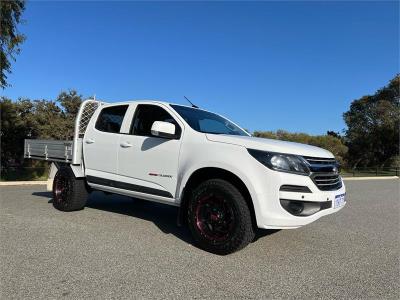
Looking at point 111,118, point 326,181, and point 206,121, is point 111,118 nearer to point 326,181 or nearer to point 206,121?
point 206,121

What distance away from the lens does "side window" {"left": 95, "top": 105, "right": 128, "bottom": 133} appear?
21.8 ft

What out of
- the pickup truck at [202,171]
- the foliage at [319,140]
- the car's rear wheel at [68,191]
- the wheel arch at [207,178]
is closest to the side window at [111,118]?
the pickup truck at [202,171]

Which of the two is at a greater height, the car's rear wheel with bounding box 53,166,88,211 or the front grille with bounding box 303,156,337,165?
the front grille with bounding box 303,156,337,165

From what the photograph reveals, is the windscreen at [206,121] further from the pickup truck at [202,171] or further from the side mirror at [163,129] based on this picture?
the side mirror at [163,129]

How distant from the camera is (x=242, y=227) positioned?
474 cm

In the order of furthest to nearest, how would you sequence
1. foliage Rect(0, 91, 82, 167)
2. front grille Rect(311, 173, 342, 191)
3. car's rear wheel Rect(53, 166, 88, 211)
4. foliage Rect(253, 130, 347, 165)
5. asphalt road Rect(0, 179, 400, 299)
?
foliage Rect(253, 130, 347, 165), foliage Rect(0, 91, 82, 167), car's rear wheel Rect(53, 166, 88, 211), front grille Rect(311, 173, 342, 191), asphalt road Rect(0, 179, 400, 299)

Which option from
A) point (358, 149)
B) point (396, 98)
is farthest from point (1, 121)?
point (396, 98)

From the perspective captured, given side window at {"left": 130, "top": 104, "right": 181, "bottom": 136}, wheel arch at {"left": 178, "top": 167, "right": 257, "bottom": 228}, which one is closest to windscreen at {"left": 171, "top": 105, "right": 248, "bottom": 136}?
side window at {"left": 130, "top": 104, "right": 181, "bottom": 136}

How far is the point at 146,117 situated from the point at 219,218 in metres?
2.14

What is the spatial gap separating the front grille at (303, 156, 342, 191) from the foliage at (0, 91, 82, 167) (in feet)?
60.2

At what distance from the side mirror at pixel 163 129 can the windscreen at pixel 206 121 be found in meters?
0.33

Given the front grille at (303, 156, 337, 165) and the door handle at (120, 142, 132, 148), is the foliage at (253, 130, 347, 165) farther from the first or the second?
the front grille at (303, 156, 337, 165)

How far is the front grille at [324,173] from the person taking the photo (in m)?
4.87

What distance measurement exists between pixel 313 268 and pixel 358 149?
4465 cm
